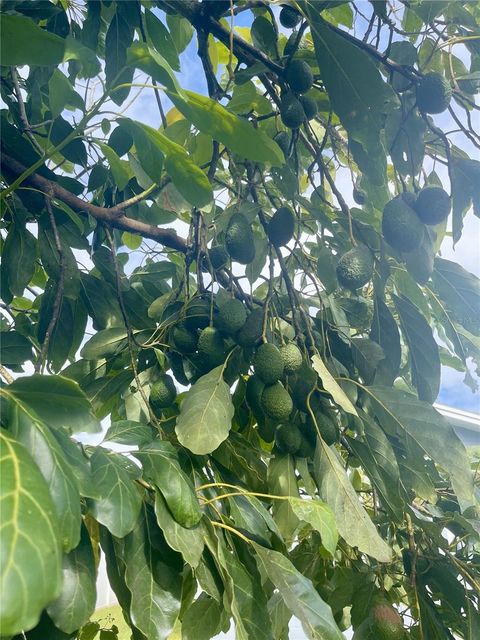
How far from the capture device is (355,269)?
30.5 inches

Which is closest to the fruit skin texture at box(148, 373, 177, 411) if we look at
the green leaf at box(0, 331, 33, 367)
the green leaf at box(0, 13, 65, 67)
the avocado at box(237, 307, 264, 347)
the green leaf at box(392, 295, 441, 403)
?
the avocado at box(237, 307, 264, 347)

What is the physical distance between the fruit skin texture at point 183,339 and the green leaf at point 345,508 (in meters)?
0.24

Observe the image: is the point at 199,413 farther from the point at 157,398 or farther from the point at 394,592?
the point at 394,592

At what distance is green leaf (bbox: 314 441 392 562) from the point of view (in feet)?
2.17

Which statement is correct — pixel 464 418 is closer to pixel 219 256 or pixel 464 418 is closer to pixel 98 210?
pixel 219 256

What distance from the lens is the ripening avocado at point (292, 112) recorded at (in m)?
0.78

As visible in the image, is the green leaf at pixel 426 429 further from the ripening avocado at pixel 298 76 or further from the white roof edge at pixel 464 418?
the white roof edge at pixel 464 418

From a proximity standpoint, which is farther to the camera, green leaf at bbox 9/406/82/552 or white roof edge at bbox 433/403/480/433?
white roof edge at bbox 433/403/480/433

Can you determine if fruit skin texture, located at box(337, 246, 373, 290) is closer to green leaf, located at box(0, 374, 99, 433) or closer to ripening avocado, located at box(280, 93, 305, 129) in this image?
ripening avocado, located at box(280, 93, 305, 129)

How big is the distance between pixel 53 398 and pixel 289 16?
2.23 ft

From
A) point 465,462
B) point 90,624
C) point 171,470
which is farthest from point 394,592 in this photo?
point 171,470

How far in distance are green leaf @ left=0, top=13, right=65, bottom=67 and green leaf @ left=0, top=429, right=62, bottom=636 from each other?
0.36m

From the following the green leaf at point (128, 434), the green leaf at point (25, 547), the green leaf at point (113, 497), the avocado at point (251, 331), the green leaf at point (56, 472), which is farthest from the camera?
the avocado at point (251, 331)

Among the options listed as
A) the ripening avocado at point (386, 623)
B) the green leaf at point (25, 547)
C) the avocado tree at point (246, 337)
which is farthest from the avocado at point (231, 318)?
the green leaf at point (25, 547)
